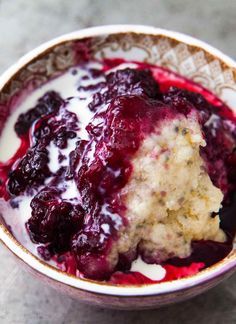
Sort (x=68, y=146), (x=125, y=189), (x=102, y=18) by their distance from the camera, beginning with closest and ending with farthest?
(x=125, y=189)
(x=68, y=146)
(x=102, y=18)

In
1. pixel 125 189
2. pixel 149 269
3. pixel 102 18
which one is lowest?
pixel 149 269

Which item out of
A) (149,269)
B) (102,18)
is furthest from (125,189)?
(102,18)

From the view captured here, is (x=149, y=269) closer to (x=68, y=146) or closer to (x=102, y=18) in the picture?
(x=68, y=146)

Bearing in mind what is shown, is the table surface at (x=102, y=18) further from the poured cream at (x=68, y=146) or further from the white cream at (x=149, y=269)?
the white cream at (x=149, y=269)

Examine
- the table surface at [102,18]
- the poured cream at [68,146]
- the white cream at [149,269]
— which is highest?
the table surface at [102,18]

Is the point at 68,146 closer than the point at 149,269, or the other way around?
the point at 149,269

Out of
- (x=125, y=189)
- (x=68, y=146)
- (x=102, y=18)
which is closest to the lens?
(x=125, y=189)

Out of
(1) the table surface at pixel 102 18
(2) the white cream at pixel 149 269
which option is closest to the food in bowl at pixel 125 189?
(2) the white cream at pixel 149 269

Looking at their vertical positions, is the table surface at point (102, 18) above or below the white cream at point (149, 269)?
above

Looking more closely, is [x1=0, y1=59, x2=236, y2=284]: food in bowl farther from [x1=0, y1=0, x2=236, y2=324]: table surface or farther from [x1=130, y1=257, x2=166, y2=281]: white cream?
[x1=0, y1=0, x2=236, y2=324]: table surface
